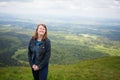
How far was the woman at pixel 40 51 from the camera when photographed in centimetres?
1016

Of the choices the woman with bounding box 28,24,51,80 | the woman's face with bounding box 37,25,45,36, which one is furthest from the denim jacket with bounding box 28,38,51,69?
the woman's face with bounding box 37,25,45,36

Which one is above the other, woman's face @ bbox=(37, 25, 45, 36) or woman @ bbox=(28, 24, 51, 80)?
woman's face @ bbox=(37, 25, 45, 36)

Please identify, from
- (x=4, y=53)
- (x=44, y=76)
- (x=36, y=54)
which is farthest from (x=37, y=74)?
(x=4, y=53)

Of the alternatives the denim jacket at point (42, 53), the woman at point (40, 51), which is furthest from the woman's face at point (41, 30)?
the denim jacket at point (42, 53)

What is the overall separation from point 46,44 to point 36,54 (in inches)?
26.5

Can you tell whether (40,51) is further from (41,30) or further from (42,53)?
(41,30)

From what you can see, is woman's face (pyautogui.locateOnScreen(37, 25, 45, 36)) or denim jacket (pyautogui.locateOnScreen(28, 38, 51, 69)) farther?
woman's face (pyautogui.locateOnScreen(37, 25, 45, 36))

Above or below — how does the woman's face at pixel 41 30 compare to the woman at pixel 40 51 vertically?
above

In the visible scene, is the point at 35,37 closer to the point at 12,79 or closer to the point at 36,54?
the point at 36,54

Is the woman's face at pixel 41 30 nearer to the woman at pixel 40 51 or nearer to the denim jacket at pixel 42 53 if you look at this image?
the woman at pixel 40 51

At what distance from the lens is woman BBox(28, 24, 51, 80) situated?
10164mm

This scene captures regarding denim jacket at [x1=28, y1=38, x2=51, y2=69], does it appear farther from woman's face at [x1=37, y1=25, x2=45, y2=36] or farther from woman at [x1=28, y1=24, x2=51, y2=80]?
woman's face at [x1=37, y1=25, x2=45, y2=36]

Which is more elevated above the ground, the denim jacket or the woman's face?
the woman's face

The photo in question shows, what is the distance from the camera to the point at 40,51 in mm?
10164
